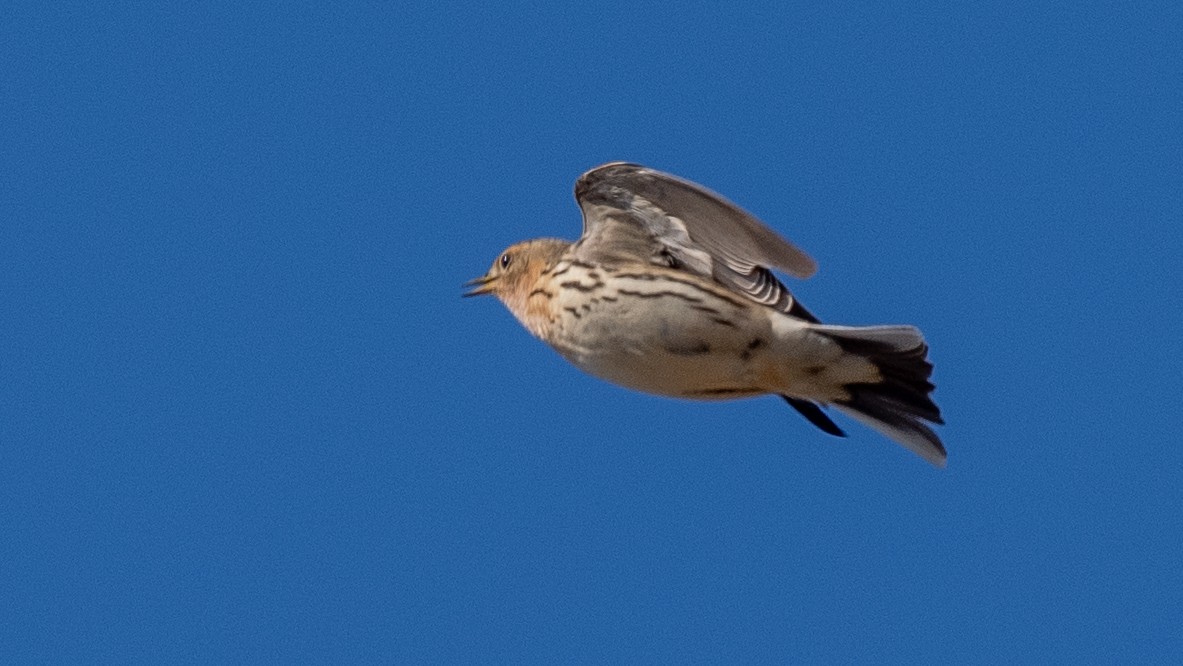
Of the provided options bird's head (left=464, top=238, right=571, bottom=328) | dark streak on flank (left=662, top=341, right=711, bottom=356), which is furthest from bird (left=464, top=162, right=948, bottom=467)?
bird's head (left=464, top=238, right=571, bottom=328)

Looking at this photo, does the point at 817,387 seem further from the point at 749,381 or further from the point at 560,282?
the point at 560,282

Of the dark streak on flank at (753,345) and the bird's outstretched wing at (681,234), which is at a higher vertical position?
the bird's outstretched wing at (681,234)

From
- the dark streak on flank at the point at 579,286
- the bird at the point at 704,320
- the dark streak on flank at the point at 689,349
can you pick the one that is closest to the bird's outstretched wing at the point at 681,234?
the bird at the point at 704,320

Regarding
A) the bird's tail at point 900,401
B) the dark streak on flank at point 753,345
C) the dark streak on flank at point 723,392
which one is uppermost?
the dark streak on flank at point 753,345

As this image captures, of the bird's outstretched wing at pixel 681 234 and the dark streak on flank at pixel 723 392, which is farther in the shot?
the dark streak on flank at pixel 723 392

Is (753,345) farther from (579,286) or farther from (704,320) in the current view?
(579,286)

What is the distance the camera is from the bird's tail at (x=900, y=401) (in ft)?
34.7

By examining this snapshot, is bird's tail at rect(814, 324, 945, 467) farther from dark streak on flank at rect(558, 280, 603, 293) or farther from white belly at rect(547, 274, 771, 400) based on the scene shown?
dark streak on flank at rect(558, 280, 603, 293)

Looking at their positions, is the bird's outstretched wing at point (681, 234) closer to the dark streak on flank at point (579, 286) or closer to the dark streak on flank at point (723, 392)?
the dark streak on flank at point (579, 286)

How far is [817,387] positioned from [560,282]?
1.57m

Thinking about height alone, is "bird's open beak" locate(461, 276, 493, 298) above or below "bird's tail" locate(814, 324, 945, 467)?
above

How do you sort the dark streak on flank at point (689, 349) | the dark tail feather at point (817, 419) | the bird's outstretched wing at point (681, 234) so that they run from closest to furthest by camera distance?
the dark streak on flank at point (689, 349) < the bird's outstretched wing at point (681, 234) < the dark tail feather at point (817, 419)

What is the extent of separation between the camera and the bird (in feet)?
34.5

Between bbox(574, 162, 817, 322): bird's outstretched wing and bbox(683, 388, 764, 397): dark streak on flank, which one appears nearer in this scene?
bbox(574, 162, 817, 322): bird's outstretched wing
